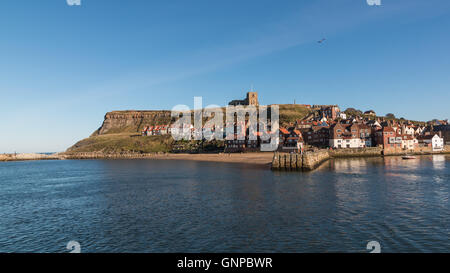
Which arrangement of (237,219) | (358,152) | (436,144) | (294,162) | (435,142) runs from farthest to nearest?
1. (435,142)
2. (436,144)
3. (358,152)
4. (294,162)
5. (237,219)

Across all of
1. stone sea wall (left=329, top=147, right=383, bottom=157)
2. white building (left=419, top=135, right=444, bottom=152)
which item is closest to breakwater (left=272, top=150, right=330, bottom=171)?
stone sea wall (left=329, top=147, right=383, bottom=157)

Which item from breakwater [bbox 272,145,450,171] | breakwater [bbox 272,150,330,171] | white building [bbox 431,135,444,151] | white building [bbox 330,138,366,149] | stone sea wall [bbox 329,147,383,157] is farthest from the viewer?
white building [bbox 431,135,444,151]

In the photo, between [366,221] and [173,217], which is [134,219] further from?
[366,221]

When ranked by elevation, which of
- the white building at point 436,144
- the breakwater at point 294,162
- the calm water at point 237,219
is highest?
the white building at point 436,144

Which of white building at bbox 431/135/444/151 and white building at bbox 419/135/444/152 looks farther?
white building at bbox 419/135/444/152

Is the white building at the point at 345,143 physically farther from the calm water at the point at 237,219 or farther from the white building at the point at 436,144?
the calm water at the point at 237,219

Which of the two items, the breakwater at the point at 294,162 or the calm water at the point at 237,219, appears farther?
the breakwater at the point at 294,162

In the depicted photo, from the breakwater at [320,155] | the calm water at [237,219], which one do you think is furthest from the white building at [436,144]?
the calm water at [237,219]

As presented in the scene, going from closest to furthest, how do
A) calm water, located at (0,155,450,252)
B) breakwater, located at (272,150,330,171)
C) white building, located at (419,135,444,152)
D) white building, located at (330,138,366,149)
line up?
calm water, located at (0,155,450,252) < breakwater, located at (272,150,330,171) < white building, located at (330,138,366,149) < white building, located at (419,135,444,152)

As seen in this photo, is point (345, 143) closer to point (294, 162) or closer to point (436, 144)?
point (436, 144)

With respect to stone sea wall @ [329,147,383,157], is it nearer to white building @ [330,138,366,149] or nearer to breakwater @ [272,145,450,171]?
breakwater @ [272,145,450,171]

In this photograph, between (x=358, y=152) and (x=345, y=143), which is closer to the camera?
(x=358, y=152)

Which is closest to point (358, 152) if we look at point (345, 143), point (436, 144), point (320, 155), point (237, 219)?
point (345, 143)

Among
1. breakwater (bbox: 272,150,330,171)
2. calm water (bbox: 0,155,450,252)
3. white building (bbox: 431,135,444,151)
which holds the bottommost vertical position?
calm water (bbox: 0,155,450,252)
